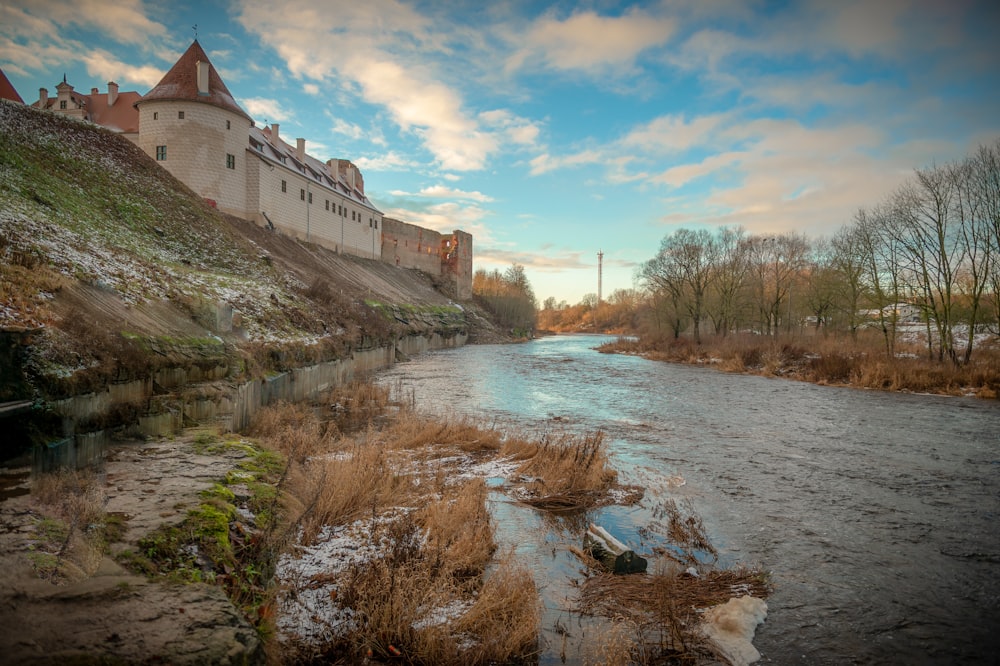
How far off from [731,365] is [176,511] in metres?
30.3

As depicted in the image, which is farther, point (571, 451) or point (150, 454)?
point (571, 451)

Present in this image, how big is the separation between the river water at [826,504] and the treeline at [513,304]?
2195 inches

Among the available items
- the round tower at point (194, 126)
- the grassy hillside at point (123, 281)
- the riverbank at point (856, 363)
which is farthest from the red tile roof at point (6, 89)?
the riverbank at point (856, 363)

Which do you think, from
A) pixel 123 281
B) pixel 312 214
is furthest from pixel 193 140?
pixel 123 281

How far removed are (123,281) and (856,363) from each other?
28682mm

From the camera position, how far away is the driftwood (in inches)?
231

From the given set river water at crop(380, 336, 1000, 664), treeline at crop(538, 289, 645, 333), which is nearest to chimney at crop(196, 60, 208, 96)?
river water at crop(380, 336, 1000, 664)

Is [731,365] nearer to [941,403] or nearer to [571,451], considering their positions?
[941,403]

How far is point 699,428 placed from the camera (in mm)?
14281

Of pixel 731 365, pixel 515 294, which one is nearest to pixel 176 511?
pixel 731 365

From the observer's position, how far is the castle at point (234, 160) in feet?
103

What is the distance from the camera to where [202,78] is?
32000 mm

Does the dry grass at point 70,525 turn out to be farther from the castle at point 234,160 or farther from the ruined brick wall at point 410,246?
the ruined brick wall at point 410,246

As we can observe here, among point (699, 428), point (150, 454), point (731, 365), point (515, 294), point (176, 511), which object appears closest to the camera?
point (176, 511)
